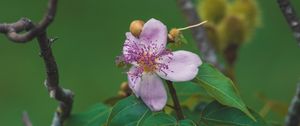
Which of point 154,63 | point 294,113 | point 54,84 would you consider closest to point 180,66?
point 154,63

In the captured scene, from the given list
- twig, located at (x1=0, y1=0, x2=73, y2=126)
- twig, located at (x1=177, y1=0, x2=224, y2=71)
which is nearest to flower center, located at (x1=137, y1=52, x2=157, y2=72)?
twig, located at (x1=0, y1=0, x2=73, y2=126)

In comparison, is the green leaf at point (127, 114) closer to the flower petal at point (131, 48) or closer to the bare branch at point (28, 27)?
the flower petal at point (131, 48)

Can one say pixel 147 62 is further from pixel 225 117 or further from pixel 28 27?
pixel 28 27

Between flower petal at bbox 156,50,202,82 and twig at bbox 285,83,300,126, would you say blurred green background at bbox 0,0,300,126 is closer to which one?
twig at bbox 285,83,300,126

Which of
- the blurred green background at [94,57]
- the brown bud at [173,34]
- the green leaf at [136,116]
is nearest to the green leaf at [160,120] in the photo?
the green leaf at [136,116]

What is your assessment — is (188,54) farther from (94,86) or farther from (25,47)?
(25,47)

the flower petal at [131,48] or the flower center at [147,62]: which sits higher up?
the flower petal at [131,48]

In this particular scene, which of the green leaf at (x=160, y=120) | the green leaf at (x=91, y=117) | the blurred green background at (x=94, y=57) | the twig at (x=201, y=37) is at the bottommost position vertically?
the blurred green background at (x=94, y=57)
